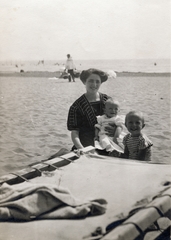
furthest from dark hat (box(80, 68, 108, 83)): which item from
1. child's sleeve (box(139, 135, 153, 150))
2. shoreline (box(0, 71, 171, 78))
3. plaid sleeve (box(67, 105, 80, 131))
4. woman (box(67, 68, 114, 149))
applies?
child's sleeve (box(139, 135, 153, 150))

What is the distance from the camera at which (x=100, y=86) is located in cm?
284

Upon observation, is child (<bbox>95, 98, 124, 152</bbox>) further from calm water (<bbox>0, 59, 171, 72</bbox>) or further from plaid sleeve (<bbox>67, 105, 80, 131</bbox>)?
calm water (<bbox>0, 59, 171, 72</bbox>)

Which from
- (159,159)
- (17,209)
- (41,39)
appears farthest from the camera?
(159,159)

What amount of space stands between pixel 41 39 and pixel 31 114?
623 millimetres

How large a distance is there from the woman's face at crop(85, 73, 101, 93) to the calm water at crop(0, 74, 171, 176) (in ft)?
0.40

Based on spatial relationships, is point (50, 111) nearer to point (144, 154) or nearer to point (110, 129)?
point (110, 129)

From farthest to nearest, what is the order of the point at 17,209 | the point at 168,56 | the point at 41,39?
the point at 41,39 < the point at 168,56 < the point at 17,209

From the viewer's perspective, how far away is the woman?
2.70m

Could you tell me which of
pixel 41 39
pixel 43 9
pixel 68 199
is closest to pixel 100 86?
pixel 41 39

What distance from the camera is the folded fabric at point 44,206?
1566 mm

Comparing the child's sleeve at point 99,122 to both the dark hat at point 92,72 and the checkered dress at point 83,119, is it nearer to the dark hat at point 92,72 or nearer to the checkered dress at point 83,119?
the checkered dress at point 83,119

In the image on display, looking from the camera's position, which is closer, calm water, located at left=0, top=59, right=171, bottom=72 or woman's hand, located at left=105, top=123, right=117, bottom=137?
calm water, located at left=0, top=59, right=171, bottom=72

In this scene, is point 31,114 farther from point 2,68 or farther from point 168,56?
point 168,56

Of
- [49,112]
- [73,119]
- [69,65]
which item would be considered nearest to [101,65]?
[69,65]
